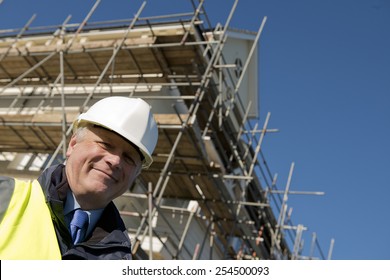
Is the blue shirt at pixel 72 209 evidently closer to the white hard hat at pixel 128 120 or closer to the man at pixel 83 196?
the man at pixel 83 196

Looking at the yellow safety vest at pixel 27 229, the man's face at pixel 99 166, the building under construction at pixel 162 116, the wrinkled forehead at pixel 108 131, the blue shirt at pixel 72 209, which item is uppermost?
the building under construction at pixel 162 116

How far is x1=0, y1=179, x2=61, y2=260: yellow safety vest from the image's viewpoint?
1.72 m

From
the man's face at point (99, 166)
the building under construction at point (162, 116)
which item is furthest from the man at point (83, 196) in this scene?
the building under construction at point (162, 116)

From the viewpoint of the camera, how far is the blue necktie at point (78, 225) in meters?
1.95

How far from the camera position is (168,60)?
10367mm

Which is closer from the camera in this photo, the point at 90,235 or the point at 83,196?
the point at 83,196

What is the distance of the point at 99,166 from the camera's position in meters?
1.88

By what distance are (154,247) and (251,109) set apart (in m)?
8.38

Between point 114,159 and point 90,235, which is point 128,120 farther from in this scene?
point 90,235

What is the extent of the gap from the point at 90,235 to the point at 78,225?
81 mm

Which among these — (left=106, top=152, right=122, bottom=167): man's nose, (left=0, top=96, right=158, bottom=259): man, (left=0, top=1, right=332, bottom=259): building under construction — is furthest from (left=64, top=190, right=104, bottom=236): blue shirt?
(left=0, top=1, right=332, bottom=259): building under construction

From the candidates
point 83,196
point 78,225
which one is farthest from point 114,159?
point 78,225
